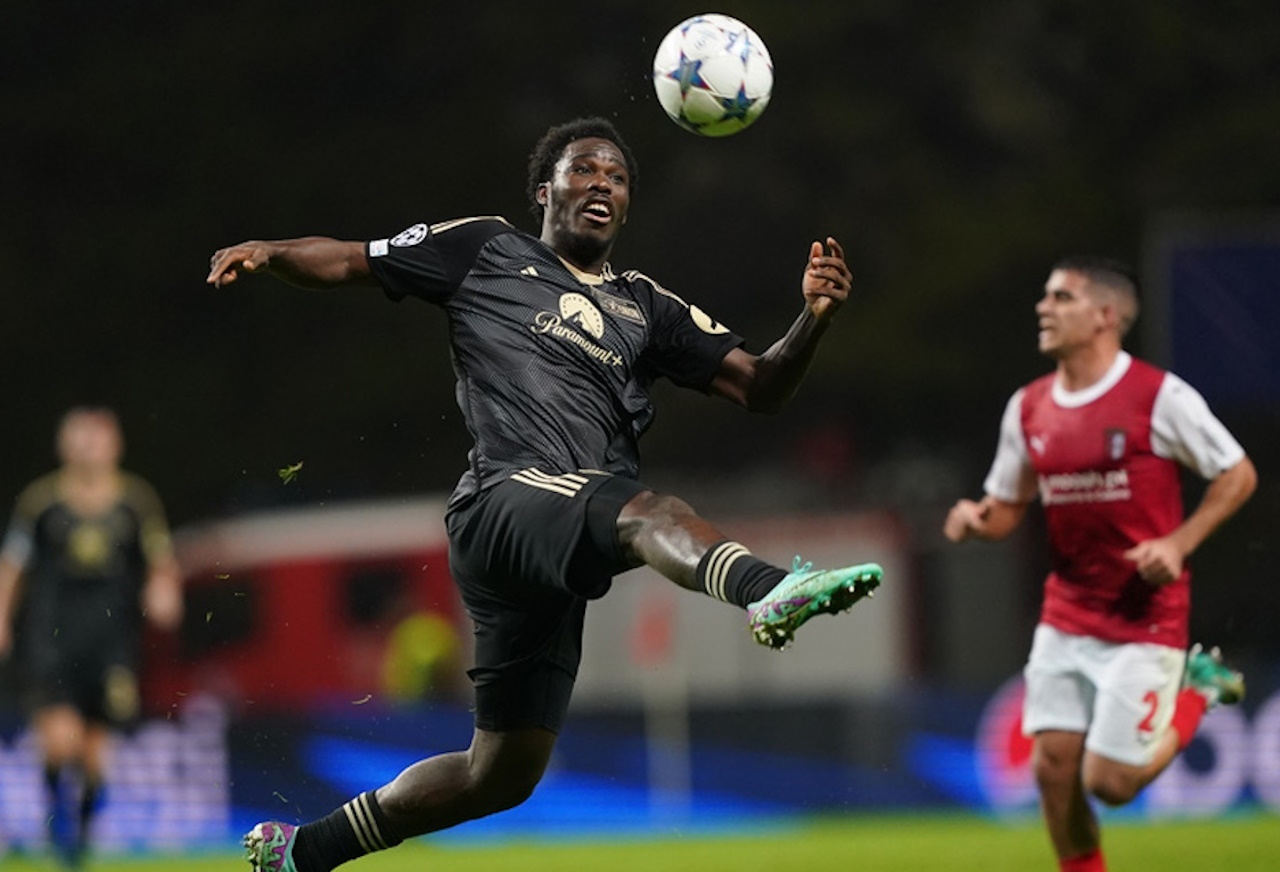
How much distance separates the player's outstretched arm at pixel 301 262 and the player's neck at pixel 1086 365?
3.02 meters

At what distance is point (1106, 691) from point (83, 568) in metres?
5.80

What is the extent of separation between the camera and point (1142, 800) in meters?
14.9

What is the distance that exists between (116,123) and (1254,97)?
12.2 metres

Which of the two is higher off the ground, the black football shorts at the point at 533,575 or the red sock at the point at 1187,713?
the black football shorts at the point at 533,575

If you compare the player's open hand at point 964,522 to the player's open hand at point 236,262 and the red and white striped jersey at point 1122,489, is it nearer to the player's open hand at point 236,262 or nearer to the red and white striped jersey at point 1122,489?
the red and white striped jersey at point 1122,489

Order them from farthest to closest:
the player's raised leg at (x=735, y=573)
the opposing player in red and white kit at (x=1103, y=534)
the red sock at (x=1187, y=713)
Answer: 1. the red sock at (x=1187, y=713)
2. the opposing player in red and white kit at (x=1103, y=534)
3. the player's raised leg at (x=735, y=573)

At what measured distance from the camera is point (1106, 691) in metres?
8.87

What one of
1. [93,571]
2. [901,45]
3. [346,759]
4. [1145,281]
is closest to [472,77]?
[901,45]

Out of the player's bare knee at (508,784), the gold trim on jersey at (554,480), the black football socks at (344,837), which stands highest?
the gold trim on jersey at (554,480)

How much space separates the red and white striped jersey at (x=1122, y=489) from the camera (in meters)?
8.97

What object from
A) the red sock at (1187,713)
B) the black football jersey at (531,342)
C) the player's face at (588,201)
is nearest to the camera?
the black football jersey at (531,342)

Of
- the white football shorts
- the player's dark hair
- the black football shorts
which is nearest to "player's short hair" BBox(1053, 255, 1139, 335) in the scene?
the player's dark hair

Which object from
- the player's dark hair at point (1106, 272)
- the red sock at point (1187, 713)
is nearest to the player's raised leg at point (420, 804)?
the red sock at point (1187, 713)

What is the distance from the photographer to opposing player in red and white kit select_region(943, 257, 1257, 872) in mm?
8781
